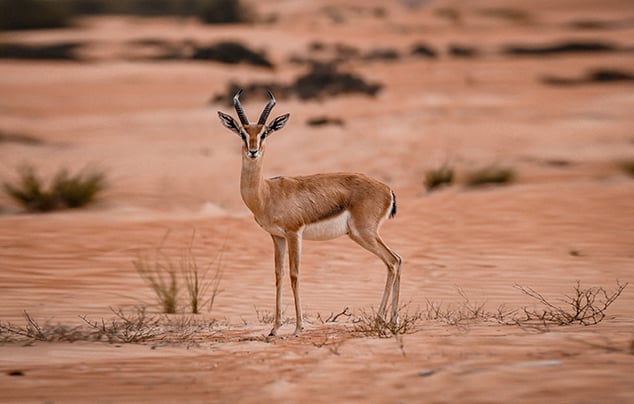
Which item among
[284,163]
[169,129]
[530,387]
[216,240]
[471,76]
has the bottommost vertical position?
[530,387]

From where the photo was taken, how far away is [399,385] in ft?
15.3

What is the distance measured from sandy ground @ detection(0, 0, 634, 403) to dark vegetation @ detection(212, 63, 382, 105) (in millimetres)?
518

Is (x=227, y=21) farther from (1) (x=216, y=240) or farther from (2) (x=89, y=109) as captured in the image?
(1) (x=216, y=240)

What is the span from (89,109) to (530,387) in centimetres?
2164

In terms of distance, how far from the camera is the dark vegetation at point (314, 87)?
24.5 m

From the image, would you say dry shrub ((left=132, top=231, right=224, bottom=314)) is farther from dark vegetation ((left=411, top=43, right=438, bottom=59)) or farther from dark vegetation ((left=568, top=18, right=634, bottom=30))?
dark vegetation ((left=568, top=18, right=634, bottom=30))

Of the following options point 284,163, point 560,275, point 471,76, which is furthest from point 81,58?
point 560,275

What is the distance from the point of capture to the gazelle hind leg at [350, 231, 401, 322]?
668 cm

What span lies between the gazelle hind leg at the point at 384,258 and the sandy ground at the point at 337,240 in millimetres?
449

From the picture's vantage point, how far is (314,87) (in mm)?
25000

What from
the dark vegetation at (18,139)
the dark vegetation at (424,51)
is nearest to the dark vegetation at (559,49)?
the dark vegetation at (424,51)

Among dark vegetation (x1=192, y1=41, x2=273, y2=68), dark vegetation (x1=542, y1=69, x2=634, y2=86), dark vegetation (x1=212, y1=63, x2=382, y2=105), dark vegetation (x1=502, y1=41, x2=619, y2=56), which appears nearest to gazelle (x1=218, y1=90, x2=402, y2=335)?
dark vegetation (x1=212, y1=63, x2=382, y2=105)

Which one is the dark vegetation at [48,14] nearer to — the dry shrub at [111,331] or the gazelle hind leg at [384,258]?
the gazelle hind leg at [384,258]

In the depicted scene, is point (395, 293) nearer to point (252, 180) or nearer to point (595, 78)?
point (252, 180)
